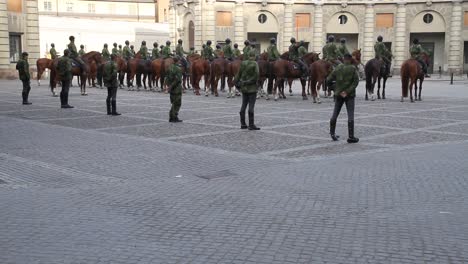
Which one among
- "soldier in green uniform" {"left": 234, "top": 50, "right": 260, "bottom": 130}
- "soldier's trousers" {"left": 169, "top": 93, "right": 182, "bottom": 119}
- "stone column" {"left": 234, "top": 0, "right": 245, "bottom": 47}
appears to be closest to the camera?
"soldier in green uniform" {"left": 234, "top": 50, "right": 260, "bottom": 130}

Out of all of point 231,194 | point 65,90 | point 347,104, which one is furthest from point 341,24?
point 231,194

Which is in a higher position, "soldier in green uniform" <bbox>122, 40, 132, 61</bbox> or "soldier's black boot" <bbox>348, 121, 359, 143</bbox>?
"soldier in green uniform" <bbox>122, 40, 132, 61</bbox>

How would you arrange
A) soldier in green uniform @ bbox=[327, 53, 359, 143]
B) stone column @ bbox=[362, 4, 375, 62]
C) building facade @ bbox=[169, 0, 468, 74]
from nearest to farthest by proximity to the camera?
Result: soldier in green uniform @ bbox=[327, 53, 359, 143] → building facade @ bbox=[169, 0, 468, 74] → stone column @ bbox=[362, 4, 375, 62]

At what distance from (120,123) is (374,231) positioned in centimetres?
1072

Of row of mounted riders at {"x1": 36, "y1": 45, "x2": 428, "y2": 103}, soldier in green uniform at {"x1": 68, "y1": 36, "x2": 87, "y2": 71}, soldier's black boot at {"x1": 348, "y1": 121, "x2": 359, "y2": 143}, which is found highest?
soldier in green uniform at {"x1": 68, "y1": 36, "x2": 87, "y2": 71}

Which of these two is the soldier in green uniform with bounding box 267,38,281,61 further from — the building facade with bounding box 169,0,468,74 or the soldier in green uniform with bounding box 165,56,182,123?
the building facade with bounding box 169,0,468,74

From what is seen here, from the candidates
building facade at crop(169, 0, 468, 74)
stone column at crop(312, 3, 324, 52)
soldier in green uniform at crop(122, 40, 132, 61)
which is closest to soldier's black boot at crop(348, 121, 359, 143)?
soldier in green uniform at crop(122, 40, 132, 61)

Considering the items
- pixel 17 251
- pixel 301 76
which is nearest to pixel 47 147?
pixel 17 251

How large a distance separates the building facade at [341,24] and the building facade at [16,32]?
1740cm

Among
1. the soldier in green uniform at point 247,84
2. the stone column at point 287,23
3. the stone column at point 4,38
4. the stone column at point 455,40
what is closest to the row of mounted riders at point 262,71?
the soldier in green uniform at point 247,84

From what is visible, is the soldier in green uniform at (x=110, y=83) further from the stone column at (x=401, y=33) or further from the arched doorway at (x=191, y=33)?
the stone column at (x=401, y=33)

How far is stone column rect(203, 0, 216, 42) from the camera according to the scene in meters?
52.2

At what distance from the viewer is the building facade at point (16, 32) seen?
36.9m

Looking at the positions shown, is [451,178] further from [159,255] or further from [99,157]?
[99,157]
